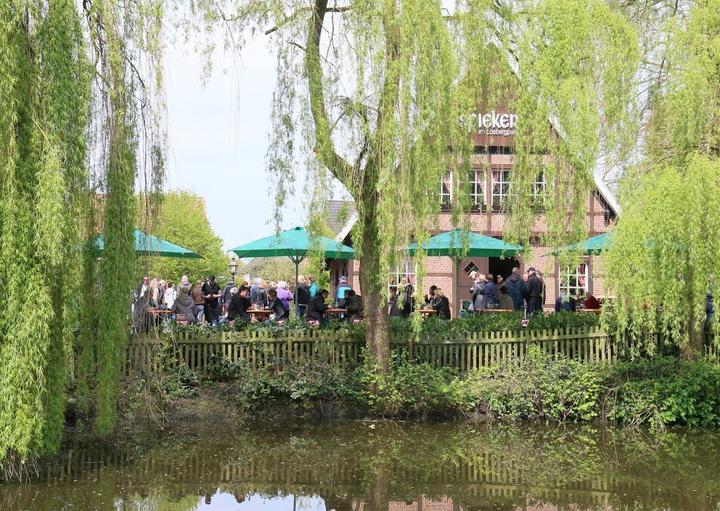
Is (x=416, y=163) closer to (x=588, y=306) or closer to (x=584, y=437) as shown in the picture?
(x=584, y=437)

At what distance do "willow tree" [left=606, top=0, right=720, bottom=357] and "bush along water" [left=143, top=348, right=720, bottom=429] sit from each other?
2.26 feet

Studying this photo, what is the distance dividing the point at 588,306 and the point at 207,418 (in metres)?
8.40

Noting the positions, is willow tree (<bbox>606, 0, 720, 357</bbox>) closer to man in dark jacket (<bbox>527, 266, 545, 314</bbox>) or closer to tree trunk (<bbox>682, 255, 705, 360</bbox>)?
tree trunk (<bbox>682, 255, 705, 360</bbox>)

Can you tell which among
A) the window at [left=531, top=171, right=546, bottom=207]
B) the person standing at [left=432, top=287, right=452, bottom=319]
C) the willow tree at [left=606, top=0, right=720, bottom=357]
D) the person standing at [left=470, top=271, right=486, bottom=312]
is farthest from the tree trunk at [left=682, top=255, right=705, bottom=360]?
the person standing at [left=432, top=287, right=452, bottom=319]

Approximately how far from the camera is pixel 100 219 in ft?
36.4

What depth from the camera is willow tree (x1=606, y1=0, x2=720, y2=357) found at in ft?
42.3

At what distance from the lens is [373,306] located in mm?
14641

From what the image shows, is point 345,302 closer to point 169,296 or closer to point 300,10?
point 169,296

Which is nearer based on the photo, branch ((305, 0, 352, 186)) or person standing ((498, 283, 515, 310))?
branch ((305, 0, 352, 186))

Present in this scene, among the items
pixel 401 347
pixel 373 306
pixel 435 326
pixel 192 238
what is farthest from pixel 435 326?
pixel 192 238

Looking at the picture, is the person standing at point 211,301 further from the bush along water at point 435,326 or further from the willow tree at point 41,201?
the willow tree at point 41,201

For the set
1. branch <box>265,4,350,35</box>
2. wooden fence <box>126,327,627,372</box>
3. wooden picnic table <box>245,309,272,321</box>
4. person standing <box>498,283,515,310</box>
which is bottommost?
wooden fence <box>126,327,627,372</box>

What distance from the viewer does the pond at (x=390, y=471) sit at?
384 inches

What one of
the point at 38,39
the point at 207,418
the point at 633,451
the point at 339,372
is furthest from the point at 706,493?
the point at 38,39
